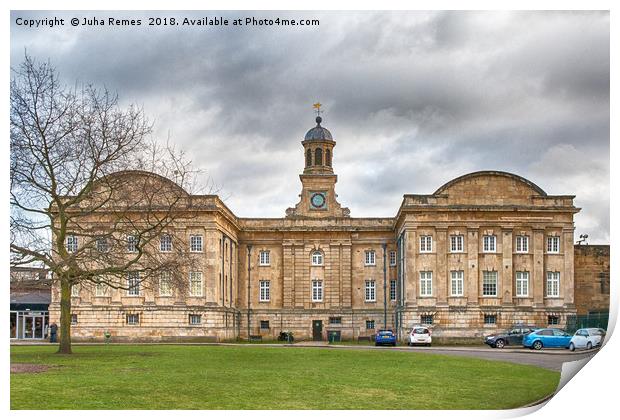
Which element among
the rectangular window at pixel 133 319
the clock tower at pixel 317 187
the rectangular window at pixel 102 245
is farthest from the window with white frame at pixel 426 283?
the rectangular window at pixel 102 245

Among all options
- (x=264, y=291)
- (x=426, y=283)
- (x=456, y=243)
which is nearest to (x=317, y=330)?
(x=264, y=291)

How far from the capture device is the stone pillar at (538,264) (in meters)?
57.2

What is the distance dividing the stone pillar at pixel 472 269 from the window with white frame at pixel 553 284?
465 cm

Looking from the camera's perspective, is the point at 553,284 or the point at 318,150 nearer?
the point at 553,284

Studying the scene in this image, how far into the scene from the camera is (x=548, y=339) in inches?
1849

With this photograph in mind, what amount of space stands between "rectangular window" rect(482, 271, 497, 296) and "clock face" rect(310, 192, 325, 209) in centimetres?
1713

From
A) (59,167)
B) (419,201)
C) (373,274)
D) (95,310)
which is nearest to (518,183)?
(419,201)

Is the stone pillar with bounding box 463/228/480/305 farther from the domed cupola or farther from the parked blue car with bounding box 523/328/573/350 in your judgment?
the domed cupola

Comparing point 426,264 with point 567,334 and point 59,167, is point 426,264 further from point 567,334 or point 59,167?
point 59,167

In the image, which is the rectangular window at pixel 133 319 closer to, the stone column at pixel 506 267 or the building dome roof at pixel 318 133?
the building dome roof at pixel 318 133

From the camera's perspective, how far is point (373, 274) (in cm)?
6894

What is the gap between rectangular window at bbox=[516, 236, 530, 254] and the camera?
57688 mm

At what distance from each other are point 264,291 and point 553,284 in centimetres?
2215

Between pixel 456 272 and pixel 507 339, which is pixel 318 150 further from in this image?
pixel 507 339
